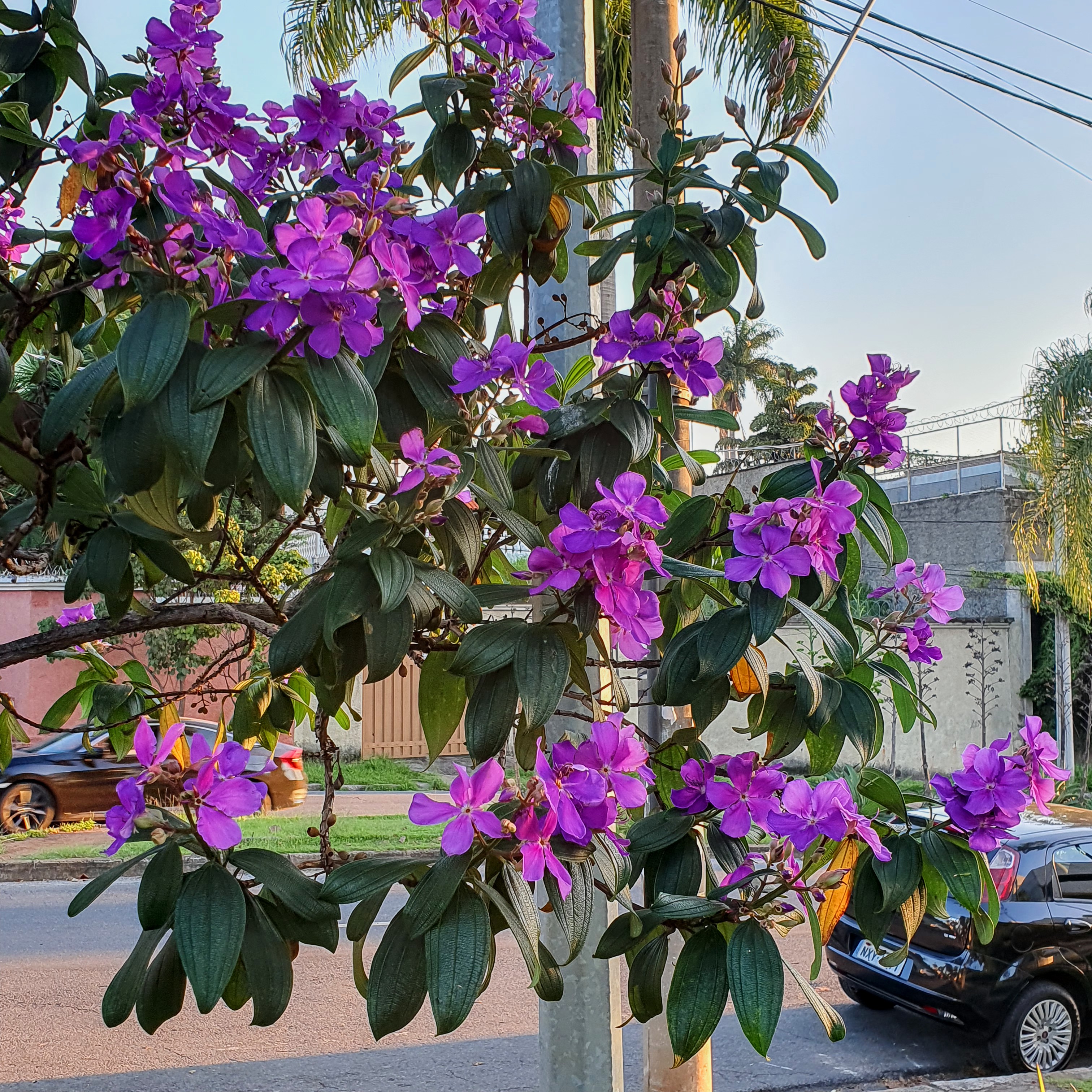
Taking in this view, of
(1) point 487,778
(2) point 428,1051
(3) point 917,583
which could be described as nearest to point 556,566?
(1) point 487,778

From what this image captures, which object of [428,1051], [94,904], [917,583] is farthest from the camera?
[94,904]

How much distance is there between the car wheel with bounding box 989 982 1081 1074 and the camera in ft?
15.6

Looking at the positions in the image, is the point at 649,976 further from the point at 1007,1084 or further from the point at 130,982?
the point at 1007,1084

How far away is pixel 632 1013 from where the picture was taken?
106cm

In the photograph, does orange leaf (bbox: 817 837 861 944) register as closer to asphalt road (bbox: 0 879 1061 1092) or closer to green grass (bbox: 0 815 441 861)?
asphalt road (bbox: 0 879 1061 1092)

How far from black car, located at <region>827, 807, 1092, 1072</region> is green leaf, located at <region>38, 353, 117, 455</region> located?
459cm

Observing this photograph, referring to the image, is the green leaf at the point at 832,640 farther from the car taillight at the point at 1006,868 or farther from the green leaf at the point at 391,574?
the car taillight at the point at 1006,868

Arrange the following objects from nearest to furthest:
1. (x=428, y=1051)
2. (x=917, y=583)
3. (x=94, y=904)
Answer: (x=917, y=583) < (x=428, y=1051) < (x=94, y=904)

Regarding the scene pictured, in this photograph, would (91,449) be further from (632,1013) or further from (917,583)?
(917,583)

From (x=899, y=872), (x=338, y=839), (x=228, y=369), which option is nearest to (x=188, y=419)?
(x=228, y=369)

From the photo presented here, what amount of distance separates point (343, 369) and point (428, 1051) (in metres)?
4.82

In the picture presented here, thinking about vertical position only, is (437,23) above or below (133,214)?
above

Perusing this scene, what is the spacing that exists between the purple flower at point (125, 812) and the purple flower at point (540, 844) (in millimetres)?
318

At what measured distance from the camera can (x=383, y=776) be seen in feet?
40.1
